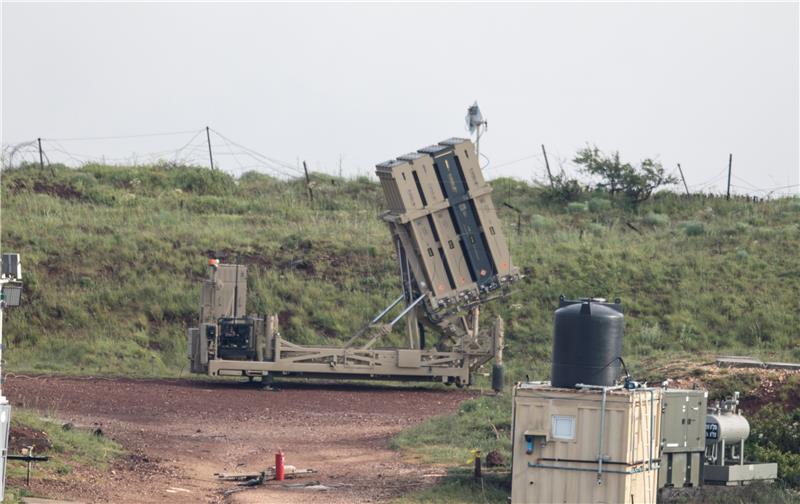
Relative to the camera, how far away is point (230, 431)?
21047mm

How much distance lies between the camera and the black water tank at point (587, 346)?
1346 centimetres

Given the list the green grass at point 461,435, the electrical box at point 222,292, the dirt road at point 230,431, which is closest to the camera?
the dirt road at point 230,431

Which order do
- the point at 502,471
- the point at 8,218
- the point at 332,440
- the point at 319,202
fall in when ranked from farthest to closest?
the point at 319,202, the point at 8,218, the point at 332,440, the point at 502,471

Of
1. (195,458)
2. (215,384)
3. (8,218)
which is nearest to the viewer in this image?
(195,458)

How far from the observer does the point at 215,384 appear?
27.1 metres

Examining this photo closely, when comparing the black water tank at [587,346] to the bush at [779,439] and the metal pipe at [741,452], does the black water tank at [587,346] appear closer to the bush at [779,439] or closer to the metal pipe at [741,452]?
the metal pipe at [741,452]

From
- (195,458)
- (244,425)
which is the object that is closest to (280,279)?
(244,425)

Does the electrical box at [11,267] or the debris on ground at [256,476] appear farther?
the debris on ground at [256,476]

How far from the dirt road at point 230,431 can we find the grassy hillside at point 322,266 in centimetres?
351

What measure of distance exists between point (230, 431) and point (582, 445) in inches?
365

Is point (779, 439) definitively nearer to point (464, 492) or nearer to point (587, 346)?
point (464, 492)

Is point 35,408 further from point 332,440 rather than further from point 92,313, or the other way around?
point 92,313

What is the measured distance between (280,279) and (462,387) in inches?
296

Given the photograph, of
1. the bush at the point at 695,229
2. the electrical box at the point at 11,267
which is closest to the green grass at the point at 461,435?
the electrical box at the point at 11,267
